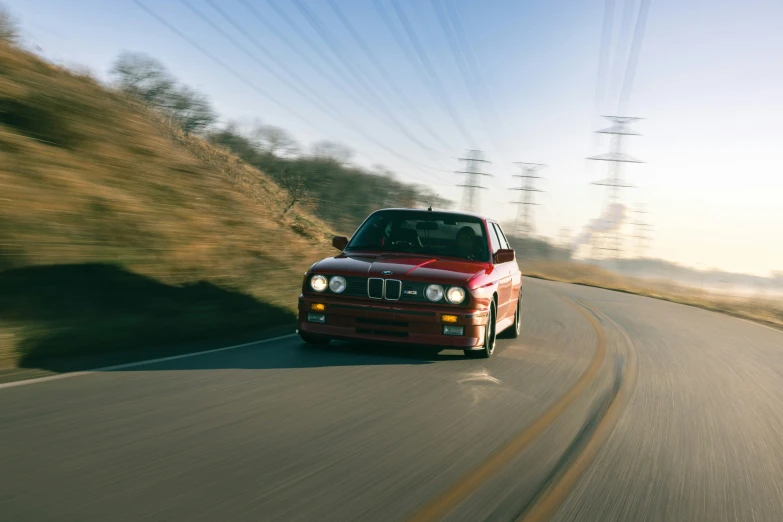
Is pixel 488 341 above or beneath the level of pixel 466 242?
beneath

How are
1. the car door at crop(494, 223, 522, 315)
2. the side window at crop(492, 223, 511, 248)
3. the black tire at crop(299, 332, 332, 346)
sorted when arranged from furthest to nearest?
1. the side window at crop(492, 223, 511, 248)
2. the car door at crop(494, 223, 522, 315)
3. the black tire at crop(299, 332, 332, 346)

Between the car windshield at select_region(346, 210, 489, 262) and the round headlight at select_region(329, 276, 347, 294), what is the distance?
3.98ft

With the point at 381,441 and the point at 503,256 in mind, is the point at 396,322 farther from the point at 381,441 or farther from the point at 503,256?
the point at 381,441

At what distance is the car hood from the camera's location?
8203 mm

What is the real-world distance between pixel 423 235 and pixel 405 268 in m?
1.36

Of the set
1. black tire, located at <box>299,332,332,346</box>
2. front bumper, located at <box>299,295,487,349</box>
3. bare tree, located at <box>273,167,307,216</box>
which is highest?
bare tree, located at <box>273,167,307,216</box>

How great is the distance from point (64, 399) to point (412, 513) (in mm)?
3076

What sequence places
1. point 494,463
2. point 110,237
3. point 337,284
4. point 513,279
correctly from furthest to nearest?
point 110,237 < point 513,279 < point 337,284 < point 494,463

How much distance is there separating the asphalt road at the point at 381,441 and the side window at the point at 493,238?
1672 millimetres

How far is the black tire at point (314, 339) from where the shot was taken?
8.53 m

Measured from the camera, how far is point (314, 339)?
8.67 m

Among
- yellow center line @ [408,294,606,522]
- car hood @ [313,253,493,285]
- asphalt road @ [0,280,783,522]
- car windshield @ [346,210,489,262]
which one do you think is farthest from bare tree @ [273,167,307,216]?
yellow center line @ [408,294,606,522]

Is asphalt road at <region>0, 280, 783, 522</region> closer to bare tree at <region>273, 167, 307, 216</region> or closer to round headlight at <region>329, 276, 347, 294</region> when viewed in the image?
round headlight at <region>329, 276, 347, 294</region>

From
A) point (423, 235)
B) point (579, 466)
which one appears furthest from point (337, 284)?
point (579, 466)
